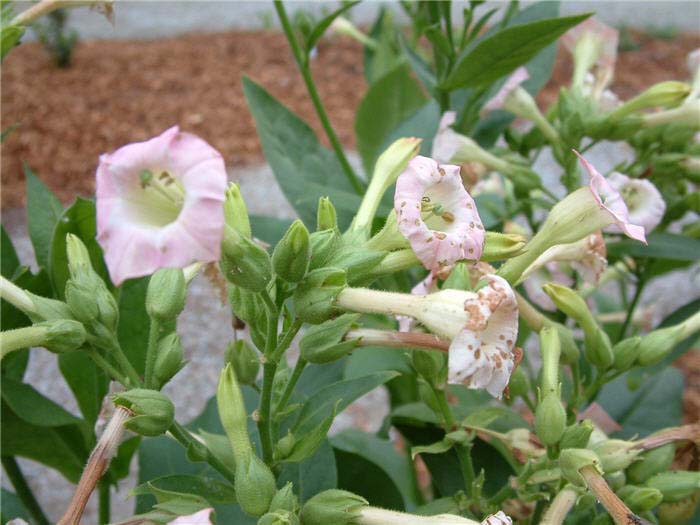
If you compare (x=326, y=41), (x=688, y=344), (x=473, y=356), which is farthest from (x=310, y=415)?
(x=326, y=41)

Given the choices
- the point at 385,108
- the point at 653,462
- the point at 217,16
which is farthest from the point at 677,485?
the point at 217,16

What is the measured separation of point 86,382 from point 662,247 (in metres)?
0.68

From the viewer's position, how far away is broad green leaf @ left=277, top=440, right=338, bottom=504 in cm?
74

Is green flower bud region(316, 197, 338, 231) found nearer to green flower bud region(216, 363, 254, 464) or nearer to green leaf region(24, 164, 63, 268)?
green flower bud region(216, 363, 254, 464)

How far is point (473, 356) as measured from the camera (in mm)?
528

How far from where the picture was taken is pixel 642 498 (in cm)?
68

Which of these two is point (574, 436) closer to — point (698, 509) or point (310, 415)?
point (310, 415)

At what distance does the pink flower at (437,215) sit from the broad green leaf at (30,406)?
439 millimetres

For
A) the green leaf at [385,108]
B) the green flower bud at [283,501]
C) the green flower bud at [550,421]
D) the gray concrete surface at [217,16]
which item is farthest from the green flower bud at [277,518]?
the gray concrete surface at [217,16]

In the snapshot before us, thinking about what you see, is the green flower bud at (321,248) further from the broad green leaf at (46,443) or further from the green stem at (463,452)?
the broad green leaf at (46,443)

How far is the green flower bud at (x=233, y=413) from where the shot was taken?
626 millimetres

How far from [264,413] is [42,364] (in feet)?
7.41

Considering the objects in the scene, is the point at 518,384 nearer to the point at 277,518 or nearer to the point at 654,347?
the point at 654,347

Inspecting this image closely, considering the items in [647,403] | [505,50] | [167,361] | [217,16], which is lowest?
[217,16]
